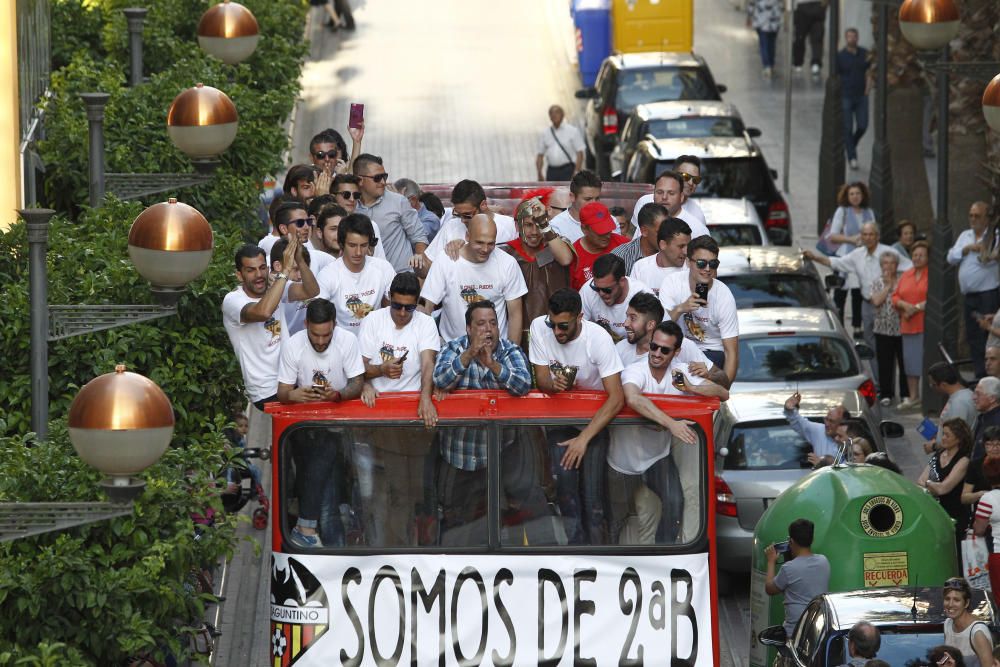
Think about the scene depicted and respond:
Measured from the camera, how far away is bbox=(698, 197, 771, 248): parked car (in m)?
21.7

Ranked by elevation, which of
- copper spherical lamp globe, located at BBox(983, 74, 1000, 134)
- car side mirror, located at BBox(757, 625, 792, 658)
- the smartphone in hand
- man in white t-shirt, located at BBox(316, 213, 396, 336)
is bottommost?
car side mirror, located at BBox(757, 625, 792, 658)

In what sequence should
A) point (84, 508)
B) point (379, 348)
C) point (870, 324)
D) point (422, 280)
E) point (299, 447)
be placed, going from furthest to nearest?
1. point (870, 324)
2. point (422, 280)
3. point (379, 348)
4. point (299, 447)
5. point (84, 508)

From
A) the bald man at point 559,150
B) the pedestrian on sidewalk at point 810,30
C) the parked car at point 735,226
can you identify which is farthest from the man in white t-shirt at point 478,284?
the pedestrian on sidewalk at point 810,30

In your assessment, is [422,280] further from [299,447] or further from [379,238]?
[299,447]

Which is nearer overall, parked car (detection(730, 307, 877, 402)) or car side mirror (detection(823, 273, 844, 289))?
parked car (detection(730, 307, 877, 402))

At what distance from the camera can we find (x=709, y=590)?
11.0 metres

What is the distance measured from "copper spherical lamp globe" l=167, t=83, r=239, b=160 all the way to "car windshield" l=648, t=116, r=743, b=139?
14386 millimetres

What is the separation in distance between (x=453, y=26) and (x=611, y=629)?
3104 centimetres

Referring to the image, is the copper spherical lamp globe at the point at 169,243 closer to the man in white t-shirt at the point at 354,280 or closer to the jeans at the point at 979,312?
the man in white t-shirt at the point at 354,280

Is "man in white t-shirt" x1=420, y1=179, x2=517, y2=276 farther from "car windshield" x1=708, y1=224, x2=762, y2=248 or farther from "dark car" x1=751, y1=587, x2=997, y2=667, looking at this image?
"car windshield" x1=708, y1=224, x2=762, y2=248

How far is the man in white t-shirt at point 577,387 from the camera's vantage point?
10820 millimetres

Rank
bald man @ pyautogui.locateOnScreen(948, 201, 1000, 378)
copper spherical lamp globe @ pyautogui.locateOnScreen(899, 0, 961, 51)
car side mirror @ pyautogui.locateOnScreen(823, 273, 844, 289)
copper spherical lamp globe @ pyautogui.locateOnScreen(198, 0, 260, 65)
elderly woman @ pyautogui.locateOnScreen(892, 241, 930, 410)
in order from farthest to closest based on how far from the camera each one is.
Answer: car side mirror @ pyautogui.locateOnScreen(823, 273, 844, 289)
elderly woman @ pyautogui.locateOnScreen(892, 241, 930, 410)
bald man @ pyautogui.locateOnScreen(948, 201, 1000, 378)
copper spherical lamp globe @ pyautogui.locateOnScreen(899, 0, 961, 51)
copper spherical lamp globe @ pyautogui.locateOnScreen(198, 0, 260, 65)

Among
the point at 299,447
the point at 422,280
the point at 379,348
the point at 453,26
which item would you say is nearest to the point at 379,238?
the point at 422,280

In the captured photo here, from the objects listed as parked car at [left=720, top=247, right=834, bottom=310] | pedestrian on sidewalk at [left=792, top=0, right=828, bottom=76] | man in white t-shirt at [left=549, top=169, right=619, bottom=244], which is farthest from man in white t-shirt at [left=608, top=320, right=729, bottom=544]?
pedestrian on sidewalk at [left=792, top=0, right=828, bottom=76]
